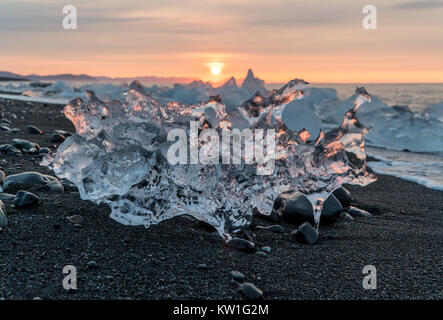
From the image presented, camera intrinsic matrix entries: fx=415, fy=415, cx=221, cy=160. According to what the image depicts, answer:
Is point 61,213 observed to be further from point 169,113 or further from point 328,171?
point 328,171

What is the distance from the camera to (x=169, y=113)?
111 inches

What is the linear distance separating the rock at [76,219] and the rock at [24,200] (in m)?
0.32

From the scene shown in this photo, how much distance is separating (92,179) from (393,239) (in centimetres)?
196

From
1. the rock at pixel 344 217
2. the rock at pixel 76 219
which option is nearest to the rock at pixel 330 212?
the rock at pixel 344 217

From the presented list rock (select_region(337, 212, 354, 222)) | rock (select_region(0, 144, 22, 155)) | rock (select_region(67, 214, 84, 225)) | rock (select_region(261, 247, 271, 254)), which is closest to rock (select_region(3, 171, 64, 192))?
rock (select_region(67, 214, 84, 225))

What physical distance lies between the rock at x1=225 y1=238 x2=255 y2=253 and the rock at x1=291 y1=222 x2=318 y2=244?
0.39m

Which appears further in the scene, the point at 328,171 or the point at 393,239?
the point at 328,171

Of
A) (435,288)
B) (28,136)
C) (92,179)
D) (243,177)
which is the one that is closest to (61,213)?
(92,179)

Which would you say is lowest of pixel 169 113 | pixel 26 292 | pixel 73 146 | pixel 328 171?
pixel 26 292

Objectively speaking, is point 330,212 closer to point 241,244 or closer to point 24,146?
point 241,244

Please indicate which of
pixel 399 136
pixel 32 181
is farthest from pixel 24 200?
pixel 399 136

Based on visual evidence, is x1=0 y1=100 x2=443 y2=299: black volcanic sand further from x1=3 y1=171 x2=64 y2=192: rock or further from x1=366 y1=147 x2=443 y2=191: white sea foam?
x1=366 y1=147 x2=443 y2=191: white sea foam

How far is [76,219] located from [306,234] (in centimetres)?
139
